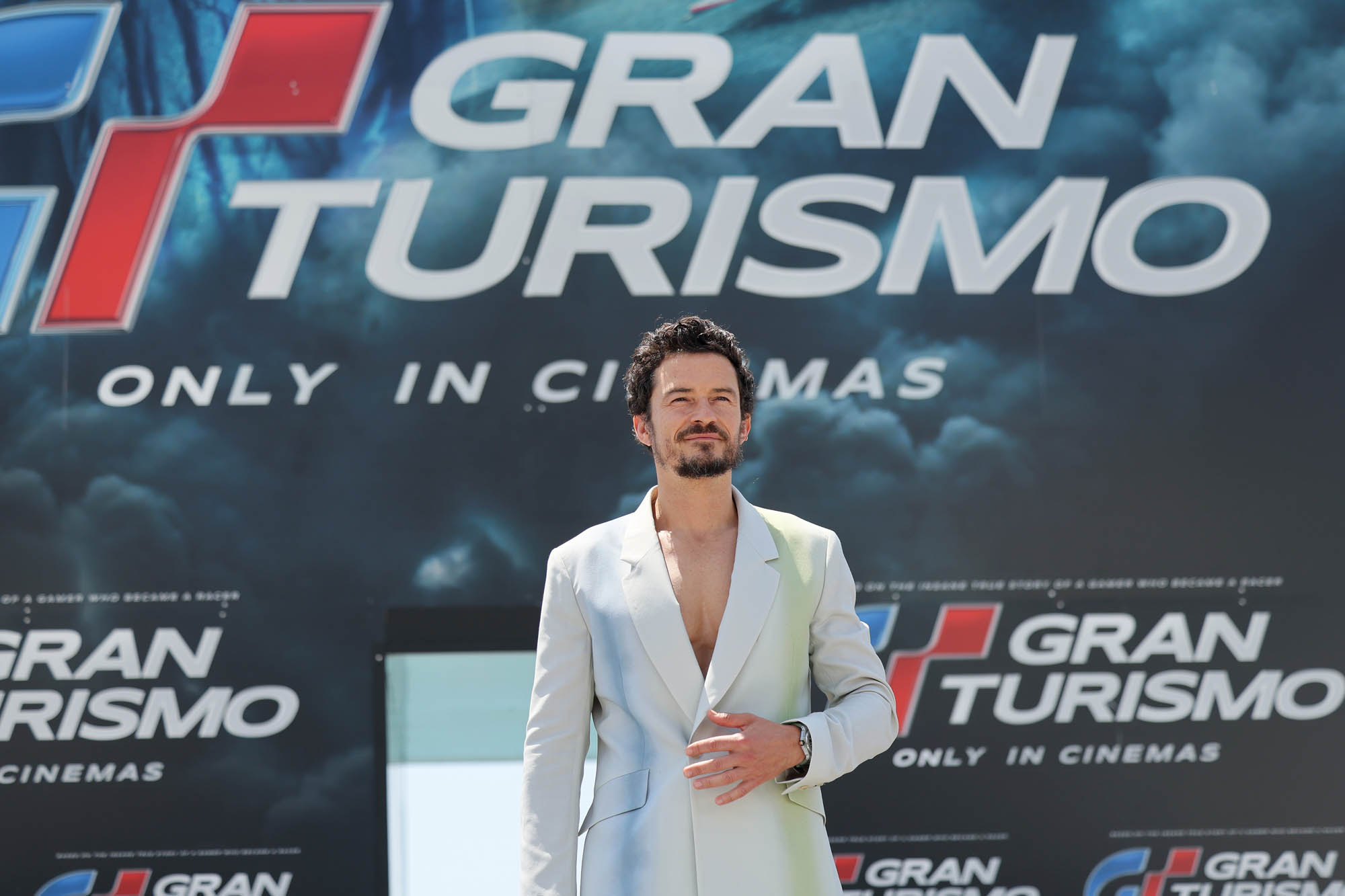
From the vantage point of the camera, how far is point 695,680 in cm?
192

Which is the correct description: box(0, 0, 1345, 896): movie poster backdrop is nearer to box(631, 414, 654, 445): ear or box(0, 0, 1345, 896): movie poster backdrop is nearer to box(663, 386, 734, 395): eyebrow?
box(631, 414, 654, 445): ear

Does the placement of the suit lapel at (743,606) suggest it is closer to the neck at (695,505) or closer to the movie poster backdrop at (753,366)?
the neck at (695,505)

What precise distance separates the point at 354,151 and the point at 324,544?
111cm

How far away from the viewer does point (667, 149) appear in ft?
12.0

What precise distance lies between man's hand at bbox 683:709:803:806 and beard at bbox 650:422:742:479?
0.37 m

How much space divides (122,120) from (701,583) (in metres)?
2.53

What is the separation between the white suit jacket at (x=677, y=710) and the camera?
187 cm

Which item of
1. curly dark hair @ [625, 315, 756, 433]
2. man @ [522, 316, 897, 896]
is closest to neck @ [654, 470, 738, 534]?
man @ [522, 316, 897, 896]

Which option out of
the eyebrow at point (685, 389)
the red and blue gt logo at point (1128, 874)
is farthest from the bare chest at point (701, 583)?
the red and blue gt logo at point (1128, 874)

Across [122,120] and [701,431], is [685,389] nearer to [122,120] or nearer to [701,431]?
[701,431]

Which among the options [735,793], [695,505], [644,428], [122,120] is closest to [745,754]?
[735,793]

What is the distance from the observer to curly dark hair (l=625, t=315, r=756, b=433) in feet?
6.66

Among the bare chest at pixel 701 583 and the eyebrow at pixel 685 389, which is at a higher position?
the eyebrow at pixel 685 389

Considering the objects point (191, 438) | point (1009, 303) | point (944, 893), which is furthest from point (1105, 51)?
point (191, 438)
